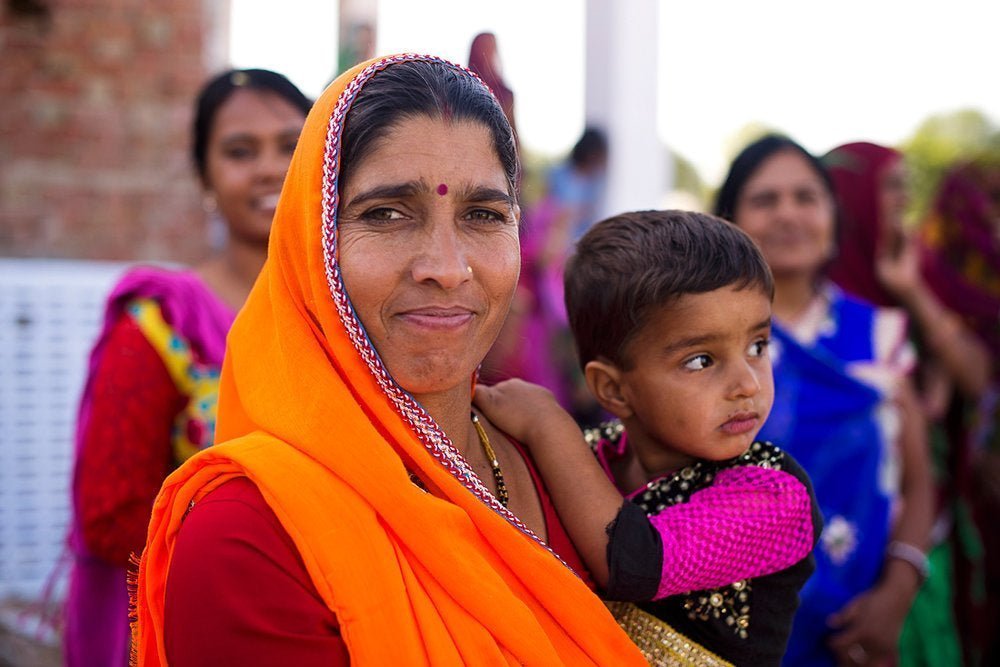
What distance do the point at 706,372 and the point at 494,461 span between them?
1.47ft

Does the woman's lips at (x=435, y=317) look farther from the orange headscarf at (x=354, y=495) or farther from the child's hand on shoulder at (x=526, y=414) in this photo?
the child's hand on shoulder at (x=526, y=414)

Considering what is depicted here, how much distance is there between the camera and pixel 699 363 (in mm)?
1904

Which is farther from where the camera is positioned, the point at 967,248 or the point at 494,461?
the point at 967,248

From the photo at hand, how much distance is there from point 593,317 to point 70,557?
217 cm

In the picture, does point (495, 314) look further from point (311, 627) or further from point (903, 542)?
point (903, 542)

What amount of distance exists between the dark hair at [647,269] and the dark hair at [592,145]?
301 cm

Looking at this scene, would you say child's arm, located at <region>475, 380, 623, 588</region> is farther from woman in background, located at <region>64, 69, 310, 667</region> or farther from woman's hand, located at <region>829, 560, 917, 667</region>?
woman's hand, located at <region>829, 560, 917, 667</region>

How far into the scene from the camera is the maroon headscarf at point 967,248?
468 centimetres

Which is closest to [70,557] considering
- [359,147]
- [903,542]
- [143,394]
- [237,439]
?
[143,394]

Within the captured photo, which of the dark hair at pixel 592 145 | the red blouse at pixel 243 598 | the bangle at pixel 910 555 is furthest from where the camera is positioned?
the dark hair at pixel 592 145

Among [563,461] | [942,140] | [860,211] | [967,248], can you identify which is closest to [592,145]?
[860,211]

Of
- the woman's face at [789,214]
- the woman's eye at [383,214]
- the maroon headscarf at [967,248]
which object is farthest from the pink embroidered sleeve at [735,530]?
the maroon headscarf at [967,248]

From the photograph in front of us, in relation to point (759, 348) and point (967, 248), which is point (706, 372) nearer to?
point (759, 348)

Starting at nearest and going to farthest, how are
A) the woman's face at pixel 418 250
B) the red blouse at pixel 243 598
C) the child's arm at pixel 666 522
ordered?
1. the red blouse at pixel 243 598
2. the woman's face at pixel 418 250
3. the child's arm at pixel 666 522
